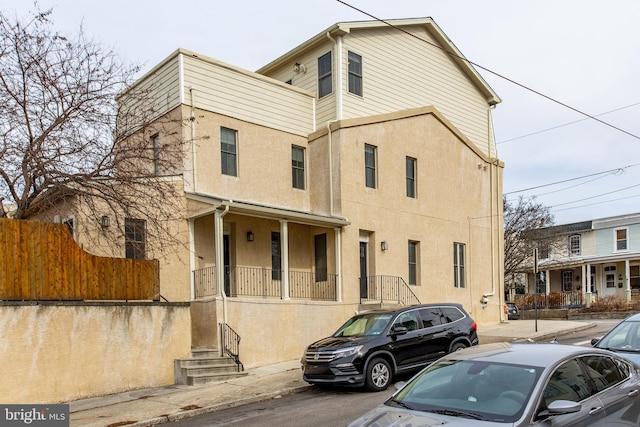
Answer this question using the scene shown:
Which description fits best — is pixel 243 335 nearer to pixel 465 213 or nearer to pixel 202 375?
pixel 202 375

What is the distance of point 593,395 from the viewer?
5.29 m

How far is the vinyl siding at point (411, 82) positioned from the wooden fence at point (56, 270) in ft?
30.5

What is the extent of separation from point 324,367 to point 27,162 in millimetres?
6737

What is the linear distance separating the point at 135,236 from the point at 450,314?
7611 millimetres

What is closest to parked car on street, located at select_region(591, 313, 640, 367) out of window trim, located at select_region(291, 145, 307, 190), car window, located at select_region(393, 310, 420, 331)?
car window, located at select_region(393, 310, 420, 331)

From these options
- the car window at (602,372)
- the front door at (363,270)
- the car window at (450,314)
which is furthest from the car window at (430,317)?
the car window at (602,372)

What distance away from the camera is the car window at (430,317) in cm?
1249

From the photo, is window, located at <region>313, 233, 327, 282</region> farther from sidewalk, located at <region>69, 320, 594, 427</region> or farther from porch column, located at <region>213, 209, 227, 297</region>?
porch column, located at <region>213, 209, 227, 297</region>

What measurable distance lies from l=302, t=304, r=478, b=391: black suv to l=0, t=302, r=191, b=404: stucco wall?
3.40 metres

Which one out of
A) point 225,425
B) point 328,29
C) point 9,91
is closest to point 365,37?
point 328,29

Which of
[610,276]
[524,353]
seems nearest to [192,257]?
[524,353]

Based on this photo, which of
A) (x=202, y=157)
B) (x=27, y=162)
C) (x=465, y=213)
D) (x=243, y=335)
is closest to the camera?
(x=27, y=162)

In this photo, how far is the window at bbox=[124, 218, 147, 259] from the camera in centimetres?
1275

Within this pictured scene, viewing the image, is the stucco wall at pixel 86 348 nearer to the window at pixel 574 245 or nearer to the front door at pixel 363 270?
the front door at pixel 363 270
